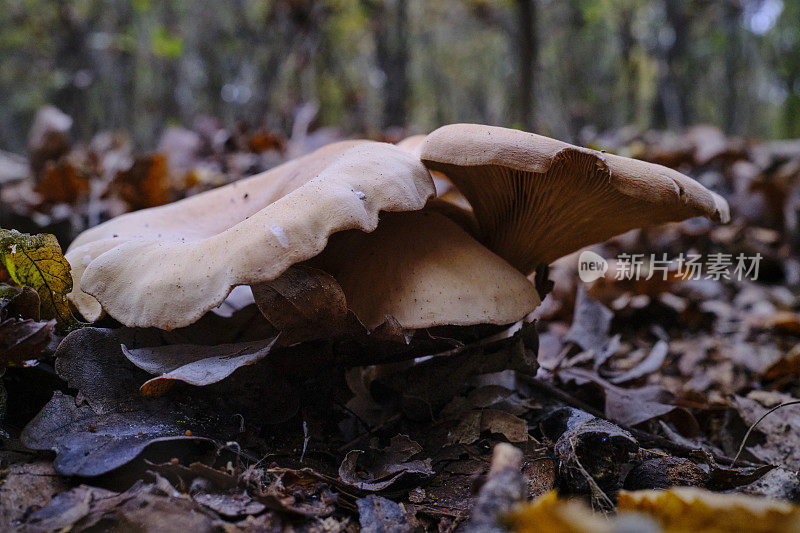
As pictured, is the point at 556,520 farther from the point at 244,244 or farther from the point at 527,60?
the point at 527,60

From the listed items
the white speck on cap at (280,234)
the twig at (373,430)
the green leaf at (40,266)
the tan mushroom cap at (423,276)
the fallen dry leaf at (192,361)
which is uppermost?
the white speck on cap at (280,234)

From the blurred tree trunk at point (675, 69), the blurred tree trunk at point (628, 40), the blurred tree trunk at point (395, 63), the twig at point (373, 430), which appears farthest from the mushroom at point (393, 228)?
the blurred tree trunk at point (628, 40)

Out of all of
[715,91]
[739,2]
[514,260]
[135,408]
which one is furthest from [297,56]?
[715,91]

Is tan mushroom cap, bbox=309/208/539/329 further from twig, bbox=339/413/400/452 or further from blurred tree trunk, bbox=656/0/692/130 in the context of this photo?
blurred tree trunk, bbox=656/0/692/130

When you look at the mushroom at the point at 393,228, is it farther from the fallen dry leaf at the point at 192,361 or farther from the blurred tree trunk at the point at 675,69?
the blurred tree trunk at the point at 675,69

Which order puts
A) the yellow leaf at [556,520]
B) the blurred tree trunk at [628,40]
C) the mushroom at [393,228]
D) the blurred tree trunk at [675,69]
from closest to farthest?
1. the yellow leaf at [556,520]
2. the mushroom at [393,228]
3. the blurred tree trunk at [675,69]
4. the blurred tree trunk at [628,40]

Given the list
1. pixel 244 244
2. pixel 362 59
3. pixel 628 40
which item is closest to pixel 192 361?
pixel 244 244
